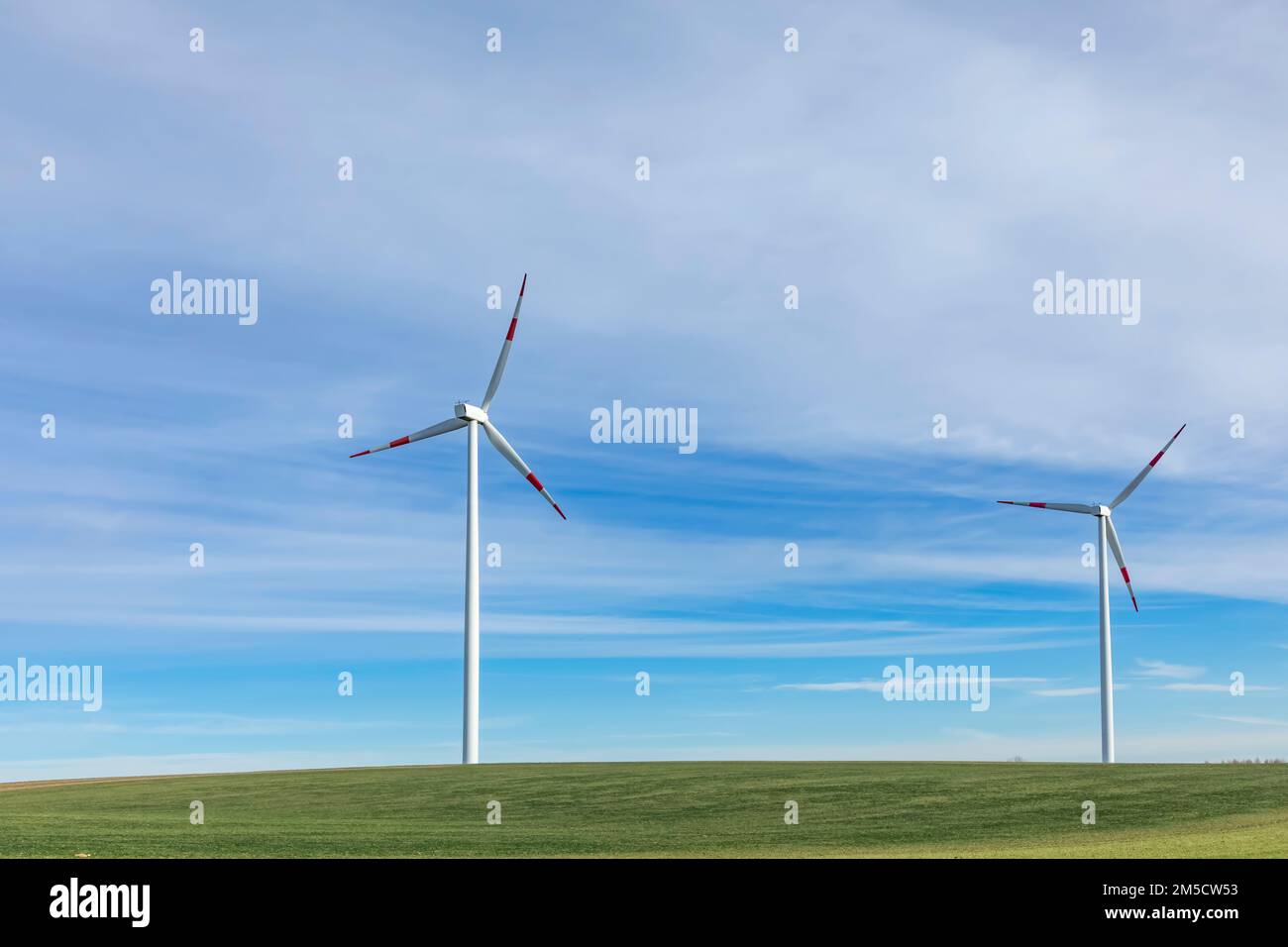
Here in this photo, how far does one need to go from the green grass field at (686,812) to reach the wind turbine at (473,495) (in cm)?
387

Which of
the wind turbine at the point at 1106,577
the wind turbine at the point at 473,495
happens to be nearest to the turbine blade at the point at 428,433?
the wind turbine at the point at 473,495

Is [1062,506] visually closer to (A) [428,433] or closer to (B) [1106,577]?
(B) [1106,577]

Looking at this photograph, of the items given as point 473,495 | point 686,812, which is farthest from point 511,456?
point 686,812

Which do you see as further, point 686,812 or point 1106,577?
point 1106,577

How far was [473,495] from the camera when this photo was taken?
2943 inches

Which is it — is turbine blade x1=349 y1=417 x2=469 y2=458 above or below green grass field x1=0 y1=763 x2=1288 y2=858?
above

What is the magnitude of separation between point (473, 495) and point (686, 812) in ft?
105

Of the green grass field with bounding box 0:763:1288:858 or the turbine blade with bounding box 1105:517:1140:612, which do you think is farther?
the turbine blade with bounding box 1105:517:1140:612

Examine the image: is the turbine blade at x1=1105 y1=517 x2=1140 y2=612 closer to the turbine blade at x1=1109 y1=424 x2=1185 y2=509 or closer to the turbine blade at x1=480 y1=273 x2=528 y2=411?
the turbine blade at x1=1109 y1=424 x2=1185 y2=509

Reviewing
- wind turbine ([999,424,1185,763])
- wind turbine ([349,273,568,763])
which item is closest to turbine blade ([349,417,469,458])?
wind turbine ([349,273,568,763])

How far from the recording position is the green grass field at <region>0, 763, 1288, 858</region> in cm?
3516
